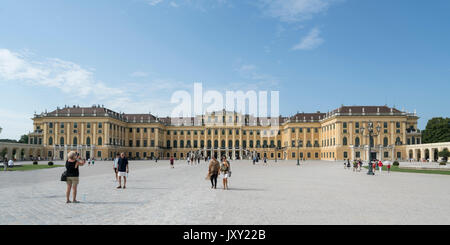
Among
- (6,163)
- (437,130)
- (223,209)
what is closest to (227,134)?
(437,130)

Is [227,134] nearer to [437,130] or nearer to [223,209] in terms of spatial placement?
[437,130]

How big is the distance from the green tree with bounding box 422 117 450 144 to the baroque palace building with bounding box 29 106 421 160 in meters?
2.98

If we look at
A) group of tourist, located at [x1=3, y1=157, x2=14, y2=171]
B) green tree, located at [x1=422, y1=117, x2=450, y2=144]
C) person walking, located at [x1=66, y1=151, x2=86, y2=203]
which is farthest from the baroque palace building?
person walking, located at [x1=66, y1=151, x2=86, y2=203]

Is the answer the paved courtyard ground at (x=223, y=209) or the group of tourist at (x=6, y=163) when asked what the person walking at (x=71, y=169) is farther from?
the group of tourist at (x=6, y=163)

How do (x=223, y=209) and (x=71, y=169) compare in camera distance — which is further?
(x=71, y=169)

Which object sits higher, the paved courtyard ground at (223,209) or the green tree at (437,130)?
the green tree at (437,130)

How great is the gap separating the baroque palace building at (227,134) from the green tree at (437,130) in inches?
118

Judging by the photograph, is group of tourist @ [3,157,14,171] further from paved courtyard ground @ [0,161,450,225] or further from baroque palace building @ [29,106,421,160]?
baroque palace building @ [29,106,421,160]

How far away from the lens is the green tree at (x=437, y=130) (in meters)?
76.4

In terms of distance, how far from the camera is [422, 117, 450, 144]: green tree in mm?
76438

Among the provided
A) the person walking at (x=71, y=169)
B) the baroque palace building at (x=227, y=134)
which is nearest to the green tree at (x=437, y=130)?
the baroque palace building at (x=227, y=134)

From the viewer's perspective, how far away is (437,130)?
78062mm

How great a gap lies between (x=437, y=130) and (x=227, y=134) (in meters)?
50.0
